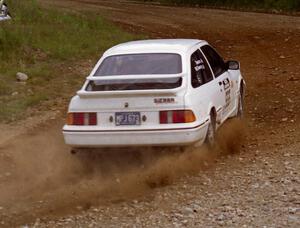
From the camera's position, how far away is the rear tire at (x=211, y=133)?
809 cm

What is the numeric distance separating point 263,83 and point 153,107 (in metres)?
7.13

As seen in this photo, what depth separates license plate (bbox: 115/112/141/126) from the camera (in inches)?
299

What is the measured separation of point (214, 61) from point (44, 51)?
775cm

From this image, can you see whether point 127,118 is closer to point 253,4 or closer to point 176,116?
point 176,116

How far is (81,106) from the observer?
25.5 ft

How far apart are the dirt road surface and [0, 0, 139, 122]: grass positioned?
1.34 m

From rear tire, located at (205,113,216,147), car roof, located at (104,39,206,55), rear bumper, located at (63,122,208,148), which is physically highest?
car roof, located at (104,39,206,55)

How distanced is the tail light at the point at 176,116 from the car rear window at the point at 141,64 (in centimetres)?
74

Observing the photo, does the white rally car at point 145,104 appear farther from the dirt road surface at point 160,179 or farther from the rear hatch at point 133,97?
the dirt road surface at point 160,179

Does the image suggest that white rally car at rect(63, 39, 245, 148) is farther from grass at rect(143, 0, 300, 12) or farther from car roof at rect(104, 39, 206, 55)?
grass at rect(143, 0, 300, 12)

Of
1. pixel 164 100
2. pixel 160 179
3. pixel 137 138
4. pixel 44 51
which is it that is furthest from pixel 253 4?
pixel 160 179

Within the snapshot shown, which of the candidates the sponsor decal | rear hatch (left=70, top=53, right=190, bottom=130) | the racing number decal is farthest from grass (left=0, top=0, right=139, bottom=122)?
the sponsor decal

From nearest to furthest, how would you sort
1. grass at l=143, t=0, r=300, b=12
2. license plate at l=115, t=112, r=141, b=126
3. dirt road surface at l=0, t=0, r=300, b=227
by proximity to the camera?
dirt road surface at l=0, t=0, r=300, b=227
license plate at l=115, t=112, r=141, b=126
grass at l=143, t=0, r=300, b=12

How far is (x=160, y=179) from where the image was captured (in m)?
7.41
